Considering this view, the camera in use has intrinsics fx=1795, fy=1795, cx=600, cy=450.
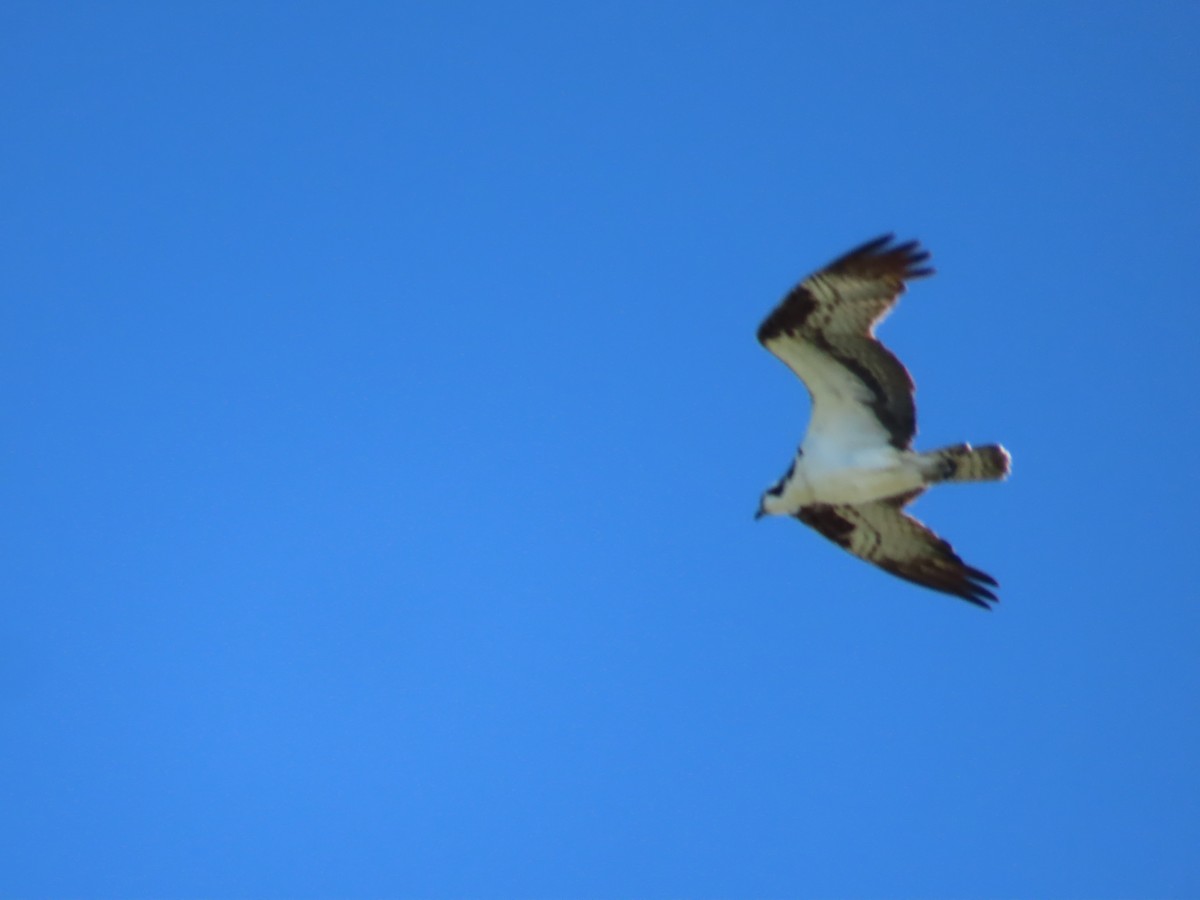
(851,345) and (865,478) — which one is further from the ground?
(851,345)

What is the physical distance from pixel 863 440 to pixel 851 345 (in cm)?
86

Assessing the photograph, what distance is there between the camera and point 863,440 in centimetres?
1297

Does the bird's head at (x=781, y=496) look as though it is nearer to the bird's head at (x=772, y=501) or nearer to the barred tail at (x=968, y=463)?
the bird's head at (x=772, y=501)

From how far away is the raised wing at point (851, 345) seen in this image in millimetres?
12000

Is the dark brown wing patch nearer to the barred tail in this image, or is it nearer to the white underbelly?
the white underbelly

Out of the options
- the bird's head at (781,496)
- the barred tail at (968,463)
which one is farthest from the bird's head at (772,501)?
A: the barred tail at (968,463)

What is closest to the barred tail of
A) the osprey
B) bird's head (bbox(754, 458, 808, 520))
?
the osprey

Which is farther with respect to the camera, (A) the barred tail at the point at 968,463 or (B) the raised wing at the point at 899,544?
(B) the raised wing at the point at 899,544

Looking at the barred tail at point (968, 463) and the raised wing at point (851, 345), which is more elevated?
the raised wing at point (851, 345)

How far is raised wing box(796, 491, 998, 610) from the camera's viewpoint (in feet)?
43.5

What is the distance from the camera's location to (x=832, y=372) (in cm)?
1273

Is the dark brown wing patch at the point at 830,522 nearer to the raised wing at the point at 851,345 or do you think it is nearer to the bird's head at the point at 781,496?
the bird's head at the point at 781,496

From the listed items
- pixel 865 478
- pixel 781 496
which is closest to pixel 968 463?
pixel 865 478

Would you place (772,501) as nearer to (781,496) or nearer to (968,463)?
(781,496)
